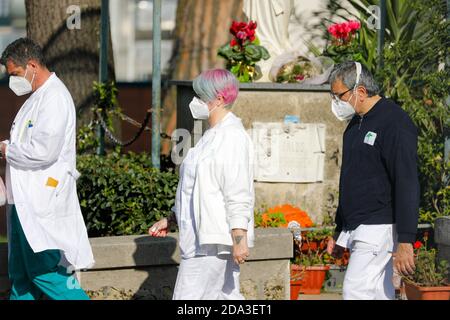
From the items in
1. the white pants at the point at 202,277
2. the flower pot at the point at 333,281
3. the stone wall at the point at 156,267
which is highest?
the white pants at the point at 202,277

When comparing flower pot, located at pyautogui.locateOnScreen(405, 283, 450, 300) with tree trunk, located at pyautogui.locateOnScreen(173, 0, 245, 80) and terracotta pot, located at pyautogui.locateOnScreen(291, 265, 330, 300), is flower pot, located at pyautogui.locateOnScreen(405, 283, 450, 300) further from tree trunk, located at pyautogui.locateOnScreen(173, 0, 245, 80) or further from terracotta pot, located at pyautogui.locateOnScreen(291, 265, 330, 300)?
tree trunk, located at pyautogui.locateOnScreen(173, 0, 245, 80)

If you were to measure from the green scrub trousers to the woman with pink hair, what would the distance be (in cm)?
93

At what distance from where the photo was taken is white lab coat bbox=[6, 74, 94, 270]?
6.76 meters

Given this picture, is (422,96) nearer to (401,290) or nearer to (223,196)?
(401,290)

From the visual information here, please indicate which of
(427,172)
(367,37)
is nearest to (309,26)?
(367,37)

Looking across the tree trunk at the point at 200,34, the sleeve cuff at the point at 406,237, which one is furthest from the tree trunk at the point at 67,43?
the sleeve cuff at the point at 406,237

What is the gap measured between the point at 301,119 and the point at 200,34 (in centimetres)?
517

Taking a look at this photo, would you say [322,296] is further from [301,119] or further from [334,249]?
[334,249]

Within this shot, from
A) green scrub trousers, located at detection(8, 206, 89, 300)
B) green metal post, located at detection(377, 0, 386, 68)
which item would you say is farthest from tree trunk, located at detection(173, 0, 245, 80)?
green scrub trousers, located at detection(8, 206, 89, 300)

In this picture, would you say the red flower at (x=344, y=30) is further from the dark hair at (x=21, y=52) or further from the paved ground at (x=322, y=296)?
the dark hair at (x=21, y=52)

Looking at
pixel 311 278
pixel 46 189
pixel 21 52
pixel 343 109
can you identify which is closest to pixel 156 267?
pixel 46 189

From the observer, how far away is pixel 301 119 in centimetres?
1007

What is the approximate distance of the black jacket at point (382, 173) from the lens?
20.1ft

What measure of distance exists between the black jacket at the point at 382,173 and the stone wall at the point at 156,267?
1.63 m
